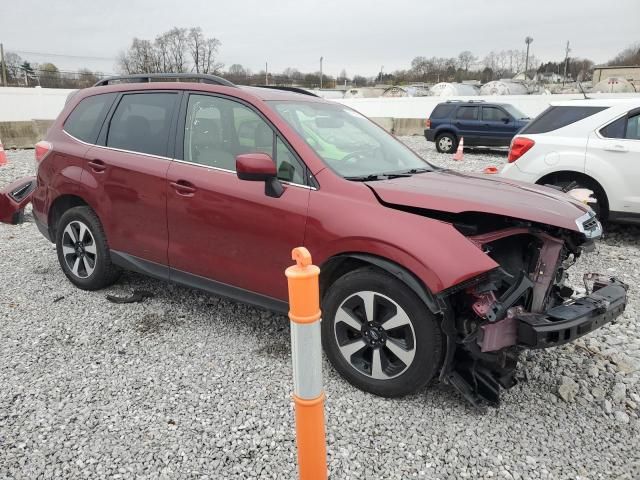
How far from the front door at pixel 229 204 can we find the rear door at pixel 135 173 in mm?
135

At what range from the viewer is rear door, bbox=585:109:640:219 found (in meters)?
5.80

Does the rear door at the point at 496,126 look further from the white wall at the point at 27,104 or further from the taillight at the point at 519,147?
the white wall at the point at 27,104

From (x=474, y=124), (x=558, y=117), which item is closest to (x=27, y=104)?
(x=474, y=124)

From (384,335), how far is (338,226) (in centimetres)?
68

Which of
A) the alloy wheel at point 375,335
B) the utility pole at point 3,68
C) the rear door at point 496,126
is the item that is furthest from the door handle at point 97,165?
the utility pole at point 3,68

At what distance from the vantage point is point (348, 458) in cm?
252

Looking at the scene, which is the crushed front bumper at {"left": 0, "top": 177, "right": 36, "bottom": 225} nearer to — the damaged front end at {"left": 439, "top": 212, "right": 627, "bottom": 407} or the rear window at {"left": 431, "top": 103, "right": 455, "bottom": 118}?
the damaged front end at {"left": 439, "top": 212, "right": 627, "bottom": 407}

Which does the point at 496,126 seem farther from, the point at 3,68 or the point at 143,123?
the point at 3,68

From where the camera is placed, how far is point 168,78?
13.5ft

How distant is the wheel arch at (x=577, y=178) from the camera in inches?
236

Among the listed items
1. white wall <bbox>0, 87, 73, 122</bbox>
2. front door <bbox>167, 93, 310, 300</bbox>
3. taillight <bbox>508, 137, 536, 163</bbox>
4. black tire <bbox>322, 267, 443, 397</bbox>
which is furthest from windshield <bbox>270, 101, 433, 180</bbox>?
white wall <bbox>0, 87, 73, 122</bbox>

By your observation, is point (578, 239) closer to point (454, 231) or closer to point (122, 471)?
point (454, 231)

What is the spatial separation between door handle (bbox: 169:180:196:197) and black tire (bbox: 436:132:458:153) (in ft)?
→ 49.5

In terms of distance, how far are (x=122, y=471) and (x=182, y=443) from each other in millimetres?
311
